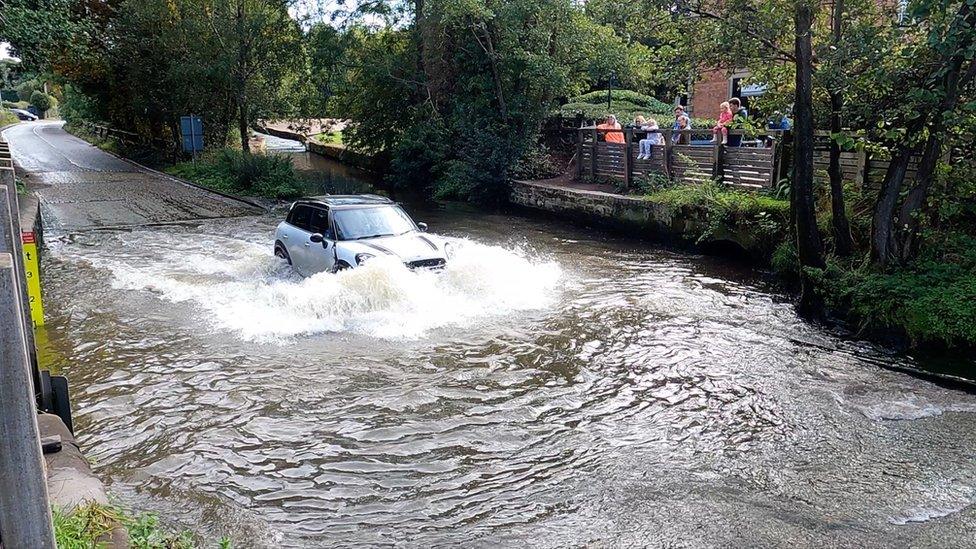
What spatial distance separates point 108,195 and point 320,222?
15947mm

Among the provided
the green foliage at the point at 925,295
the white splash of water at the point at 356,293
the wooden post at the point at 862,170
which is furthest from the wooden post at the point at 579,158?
the green foliage at the point at 925,295

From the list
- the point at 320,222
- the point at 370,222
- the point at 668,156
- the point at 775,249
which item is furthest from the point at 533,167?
the point at 320,222

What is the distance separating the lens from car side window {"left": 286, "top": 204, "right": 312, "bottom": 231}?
44.3 ft

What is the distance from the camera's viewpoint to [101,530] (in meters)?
4.14

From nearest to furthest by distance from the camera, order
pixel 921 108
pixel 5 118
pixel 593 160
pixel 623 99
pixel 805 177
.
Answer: pixel 921 108
pixel 805 177
pixel 593 160
pixel 623 99
pixel 5 118

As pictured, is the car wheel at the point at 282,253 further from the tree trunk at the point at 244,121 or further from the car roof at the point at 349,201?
the tree trunk at the point at 244,121

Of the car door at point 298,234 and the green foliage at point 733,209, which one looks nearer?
the car door at point 298,234

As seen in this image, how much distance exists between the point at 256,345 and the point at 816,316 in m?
8.58

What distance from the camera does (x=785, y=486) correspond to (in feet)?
21.1

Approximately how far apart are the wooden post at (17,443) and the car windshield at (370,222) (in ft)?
32.2

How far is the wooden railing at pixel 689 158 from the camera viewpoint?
16.4 m

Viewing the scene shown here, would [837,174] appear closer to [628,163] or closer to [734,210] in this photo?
[734,210]

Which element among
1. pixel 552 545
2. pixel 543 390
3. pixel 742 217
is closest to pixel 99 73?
pixel 742 217

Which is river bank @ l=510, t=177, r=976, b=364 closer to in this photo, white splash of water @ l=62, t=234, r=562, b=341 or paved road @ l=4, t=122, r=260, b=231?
white splash of water @ l=62, t=234, r=562, b=341
